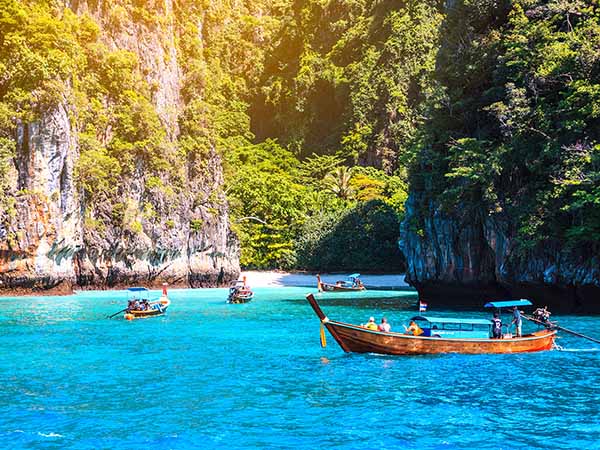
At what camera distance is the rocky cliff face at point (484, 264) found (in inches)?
1405

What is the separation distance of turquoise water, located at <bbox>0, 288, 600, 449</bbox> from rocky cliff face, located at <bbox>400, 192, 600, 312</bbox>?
229 inches

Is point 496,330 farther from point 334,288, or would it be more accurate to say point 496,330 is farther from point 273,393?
point 334,288

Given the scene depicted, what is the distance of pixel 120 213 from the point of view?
55344 mm

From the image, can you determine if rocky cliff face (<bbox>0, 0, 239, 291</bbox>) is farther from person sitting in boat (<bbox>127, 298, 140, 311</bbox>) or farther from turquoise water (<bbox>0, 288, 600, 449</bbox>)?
turquoise water (<bbox>0, 288, 600, 449</bbox>)

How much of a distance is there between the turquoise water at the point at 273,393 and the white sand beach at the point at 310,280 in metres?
34.8

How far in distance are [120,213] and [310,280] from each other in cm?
2045

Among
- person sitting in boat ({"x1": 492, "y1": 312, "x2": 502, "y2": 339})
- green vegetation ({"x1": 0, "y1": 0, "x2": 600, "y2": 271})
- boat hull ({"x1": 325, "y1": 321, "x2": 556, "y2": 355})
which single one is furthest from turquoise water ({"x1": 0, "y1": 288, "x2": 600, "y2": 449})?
green vegetation ({"x1": 0, "y1": 0, "x2": 600, "y2": 271})

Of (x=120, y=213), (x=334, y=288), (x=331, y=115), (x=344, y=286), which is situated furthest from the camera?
(x=331, y=115)

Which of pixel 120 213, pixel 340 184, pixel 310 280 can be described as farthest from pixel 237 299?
pixel 340 184

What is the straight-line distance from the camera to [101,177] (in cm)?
5369

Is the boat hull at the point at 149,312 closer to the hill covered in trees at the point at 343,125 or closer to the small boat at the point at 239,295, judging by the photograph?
the small boat at the point at 239,295

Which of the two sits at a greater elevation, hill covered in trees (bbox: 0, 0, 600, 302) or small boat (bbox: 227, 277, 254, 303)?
hill covered in trees (bbox: 0, 0, 600, 302)

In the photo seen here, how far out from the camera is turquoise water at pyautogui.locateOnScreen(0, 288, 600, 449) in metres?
13.8

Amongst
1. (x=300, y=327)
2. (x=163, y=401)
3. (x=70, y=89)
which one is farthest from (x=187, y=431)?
(x=70, y=89)
